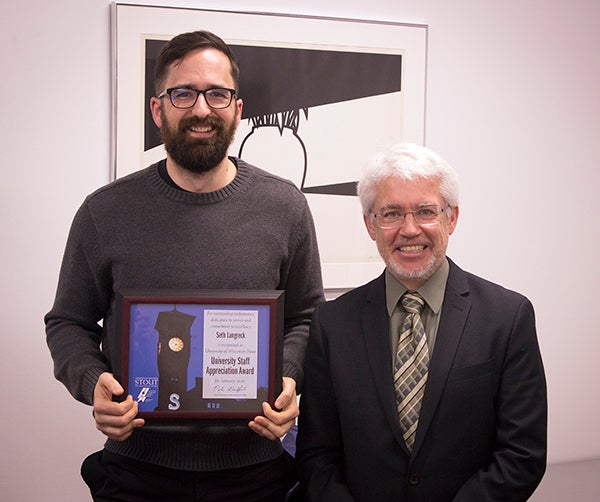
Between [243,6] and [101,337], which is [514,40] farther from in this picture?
[101,337]

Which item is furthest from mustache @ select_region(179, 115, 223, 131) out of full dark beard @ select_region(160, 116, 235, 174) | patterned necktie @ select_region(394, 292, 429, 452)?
patterned necktie @ select_region(394, 292, 429, 452)

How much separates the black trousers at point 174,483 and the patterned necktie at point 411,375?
1.37ft

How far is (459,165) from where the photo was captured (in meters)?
3.24

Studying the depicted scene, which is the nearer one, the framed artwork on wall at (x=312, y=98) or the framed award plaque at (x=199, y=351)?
the framed award plaque at (x=199, y=351)

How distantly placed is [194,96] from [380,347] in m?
0.77

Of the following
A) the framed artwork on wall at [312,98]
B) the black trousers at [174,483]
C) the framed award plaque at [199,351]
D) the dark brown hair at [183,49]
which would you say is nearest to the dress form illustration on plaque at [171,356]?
the framed award plaque at [199,351]

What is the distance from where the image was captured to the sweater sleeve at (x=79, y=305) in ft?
6.01

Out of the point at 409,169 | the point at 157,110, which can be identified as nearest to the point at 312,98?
the point at 157,110

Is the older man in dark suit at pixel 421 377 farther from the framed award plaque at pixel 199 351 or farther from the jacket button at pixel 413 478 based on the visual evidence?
the framed award plaque at pixel 199 351

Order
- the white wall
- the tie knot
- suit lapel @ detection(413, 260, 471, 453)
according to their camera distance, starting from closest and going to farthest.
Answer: suit lapel @ detection(413, 260, 471, 453) < the tie knot < the white wall

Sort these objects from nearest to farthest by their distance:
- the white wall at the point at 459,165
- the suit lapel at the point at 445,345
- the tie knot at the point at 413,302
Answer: the suit lapel at the point at 445,345 → the tie knot at the point at 413,302 → the white wall at the point at 459,165

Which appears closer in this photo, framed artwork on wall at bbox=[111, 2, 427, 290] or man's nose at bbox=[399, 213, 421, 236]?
man's nose at bbox=[399, 213, 421, 236]

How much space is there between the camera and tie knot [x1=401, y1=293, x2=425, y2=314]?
1.76 m

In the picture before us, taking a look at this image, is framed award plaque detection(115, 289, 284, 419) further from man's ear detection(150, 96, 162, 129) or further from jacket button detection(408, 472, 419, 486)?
man's ear detection(150, 96, 162, 129)
